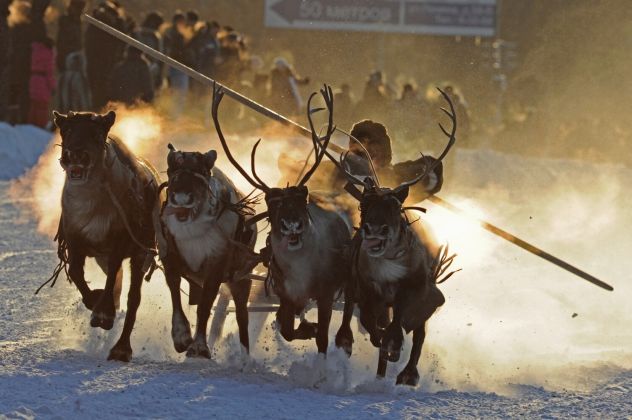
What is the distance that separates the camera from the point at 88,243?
9055 mm

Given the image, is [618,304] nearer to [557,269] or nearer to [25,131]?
[557,269]

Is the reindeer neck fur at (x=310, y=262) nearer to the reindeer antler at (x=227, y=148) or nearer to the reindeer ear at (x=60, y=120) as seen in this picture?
the reindeer antler at (x=227, y=148)

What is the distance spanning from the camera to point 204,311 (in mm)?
8891

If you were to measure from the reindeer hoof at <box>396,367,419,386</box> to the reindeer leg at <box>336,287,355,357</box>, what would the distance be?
302 millimetres

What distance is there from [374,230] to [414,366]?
1.05 metres

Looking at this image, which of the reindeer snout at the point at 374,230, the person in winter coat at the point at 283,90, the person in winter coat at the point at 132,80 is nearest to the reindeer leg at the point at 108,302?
the reindeer snout at the point at 374,230

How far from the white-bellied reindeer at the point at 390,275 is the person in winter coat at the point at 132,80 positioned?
9525 mm

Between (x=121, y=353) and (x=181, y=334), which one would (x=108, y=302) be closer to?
(x=121, y=353)

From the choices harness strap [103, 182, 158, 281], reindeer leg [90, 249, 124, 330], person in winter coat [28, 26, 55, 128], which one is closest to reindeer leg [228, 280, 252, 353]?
harness strap [103, 182, 158, 281]

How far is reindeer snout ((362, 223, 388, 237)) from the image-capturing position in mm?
8227

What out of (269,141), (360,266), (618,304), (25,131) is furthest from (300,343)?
(25,131)

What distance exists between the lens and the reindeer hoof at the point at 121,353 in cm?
901

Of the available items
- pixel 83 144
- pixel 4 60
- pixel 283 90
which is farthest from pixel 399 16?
pixel 83 144

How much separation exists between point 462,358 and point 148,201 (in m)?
2.20
